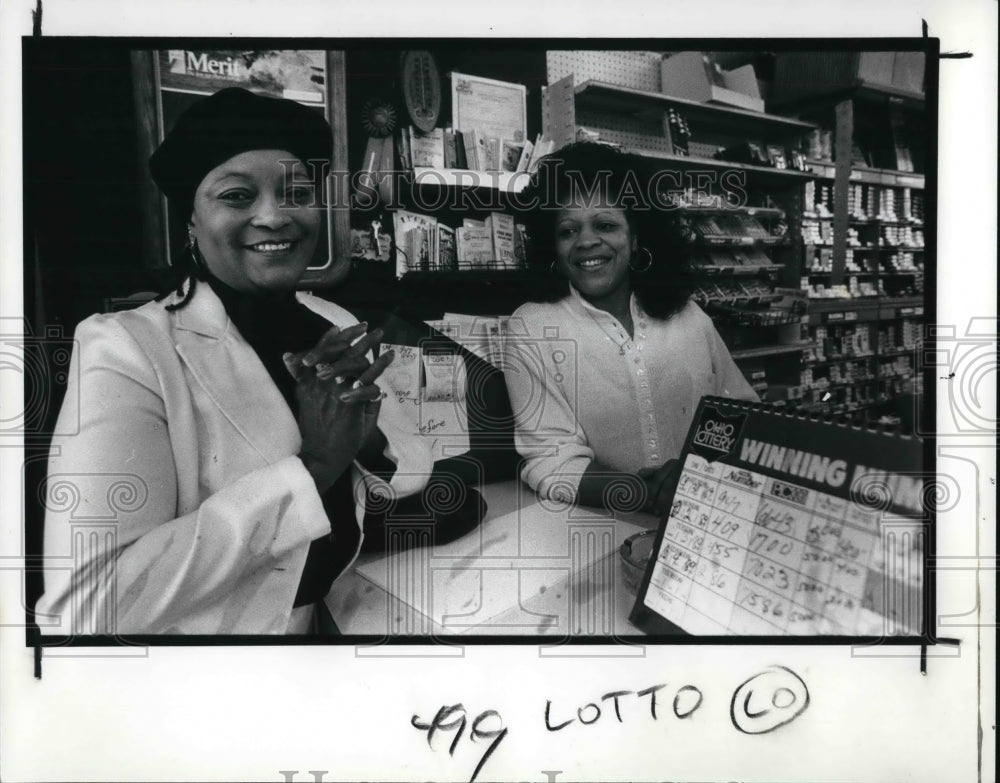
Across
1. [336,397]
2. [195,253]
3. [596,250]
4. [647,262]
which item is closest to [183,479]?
[336,397]

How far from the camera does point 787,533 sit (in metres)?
1.79

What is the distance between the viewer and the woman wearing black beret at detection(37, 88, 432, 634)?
1.92 metres

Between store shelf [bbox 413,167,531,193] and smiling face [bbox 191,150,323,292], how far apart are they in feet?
0.90

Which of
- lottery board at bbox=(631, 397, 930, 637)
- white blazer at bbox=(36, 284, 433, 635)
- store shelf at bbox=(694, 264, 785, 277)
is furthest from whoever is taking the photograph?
store shelf at bbox=(694, 264, 785, 277)

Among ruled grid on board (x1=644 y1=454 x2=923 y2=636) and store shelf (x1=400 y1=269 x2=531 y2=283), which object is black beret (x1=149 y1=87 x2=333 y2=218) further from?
ruled grid on board (x1=644 y1=454 x2=923 y2=636)

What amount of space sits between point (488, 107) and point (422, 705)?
4.97ft

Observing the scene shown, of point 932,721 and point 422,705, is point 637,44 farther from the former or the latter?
point 932,721

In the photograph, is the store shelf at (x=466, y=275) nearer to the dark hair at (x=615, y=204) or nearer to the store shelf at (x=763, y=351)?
the dark hair at (x=615, y=204)

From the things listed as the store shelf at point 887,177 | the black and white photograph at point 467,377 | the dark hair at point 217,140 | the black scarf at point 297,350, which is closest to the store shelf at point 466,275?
the black and white photograph at point 467,377

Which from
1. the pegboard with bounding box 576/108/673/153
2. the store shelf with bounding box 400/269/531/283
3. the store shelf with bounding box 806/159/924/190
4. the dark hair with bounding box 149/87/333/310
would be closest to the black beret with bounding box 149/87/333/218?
the dark hair with bounding box 149/87/333/310

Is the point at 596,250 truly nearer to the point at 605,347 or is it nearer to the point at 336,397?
the point at 605,347

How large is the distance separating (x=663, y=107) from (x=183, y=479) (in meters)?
1.49

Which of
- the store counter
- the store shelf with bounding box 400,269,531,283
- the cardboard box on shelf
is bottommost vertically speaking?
the store counter
